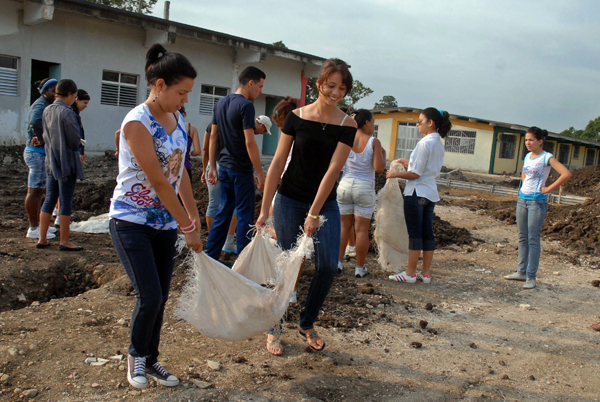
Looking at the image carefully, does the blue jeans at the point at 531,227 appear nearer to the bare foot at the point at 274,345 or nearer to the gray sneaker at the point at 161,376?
the bare foot at the point at 274,345

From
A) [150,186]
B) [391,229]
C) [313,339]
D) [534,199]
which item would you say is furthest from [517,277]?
[150,186]

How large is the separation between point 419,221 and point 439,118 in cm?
116

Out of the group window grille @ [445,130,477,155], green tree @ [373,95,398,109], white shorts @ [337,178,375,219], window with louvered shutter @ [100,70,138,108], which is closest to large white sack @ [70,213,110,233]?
white shorts @ [337,178,375,219]

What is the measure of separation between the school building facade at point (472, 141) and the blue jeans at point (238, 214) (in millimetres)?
25657

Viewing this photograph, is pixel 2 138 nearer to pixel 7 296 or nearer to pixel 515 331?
pixel 7 296

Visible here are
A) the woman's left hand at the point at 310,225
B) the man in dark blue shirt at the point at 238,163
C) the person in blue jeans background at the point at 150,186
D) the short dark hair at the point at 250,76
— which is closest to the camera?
the person in blue jeans background at the point at 150,186

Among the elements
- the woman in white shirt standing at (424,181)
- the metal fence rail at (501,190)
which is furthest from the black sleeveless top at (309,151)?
the metal fence rail at (501,190)

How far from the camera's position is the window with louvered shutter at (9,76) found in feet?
41.8

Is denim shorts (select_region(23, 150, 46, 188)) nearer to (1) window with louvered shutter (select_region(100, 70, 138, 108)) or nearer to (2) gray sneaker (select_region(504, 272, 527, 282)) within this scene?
(2) gray sneaker (select_region(504, 272, 527, 282))

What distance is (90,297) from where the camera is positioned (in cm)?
408

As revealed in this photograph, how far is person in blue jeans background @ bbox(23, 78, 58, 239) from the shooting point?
18.2 feet

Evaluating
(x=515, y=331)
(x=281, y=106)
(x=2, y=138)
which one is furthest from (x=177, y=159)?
(x=2, y=138)

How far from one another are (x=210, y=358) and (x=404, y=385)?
4.26 feet

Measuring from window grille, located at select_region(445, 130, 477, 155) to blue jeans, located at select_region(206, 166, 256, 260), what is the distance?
26455 mm
